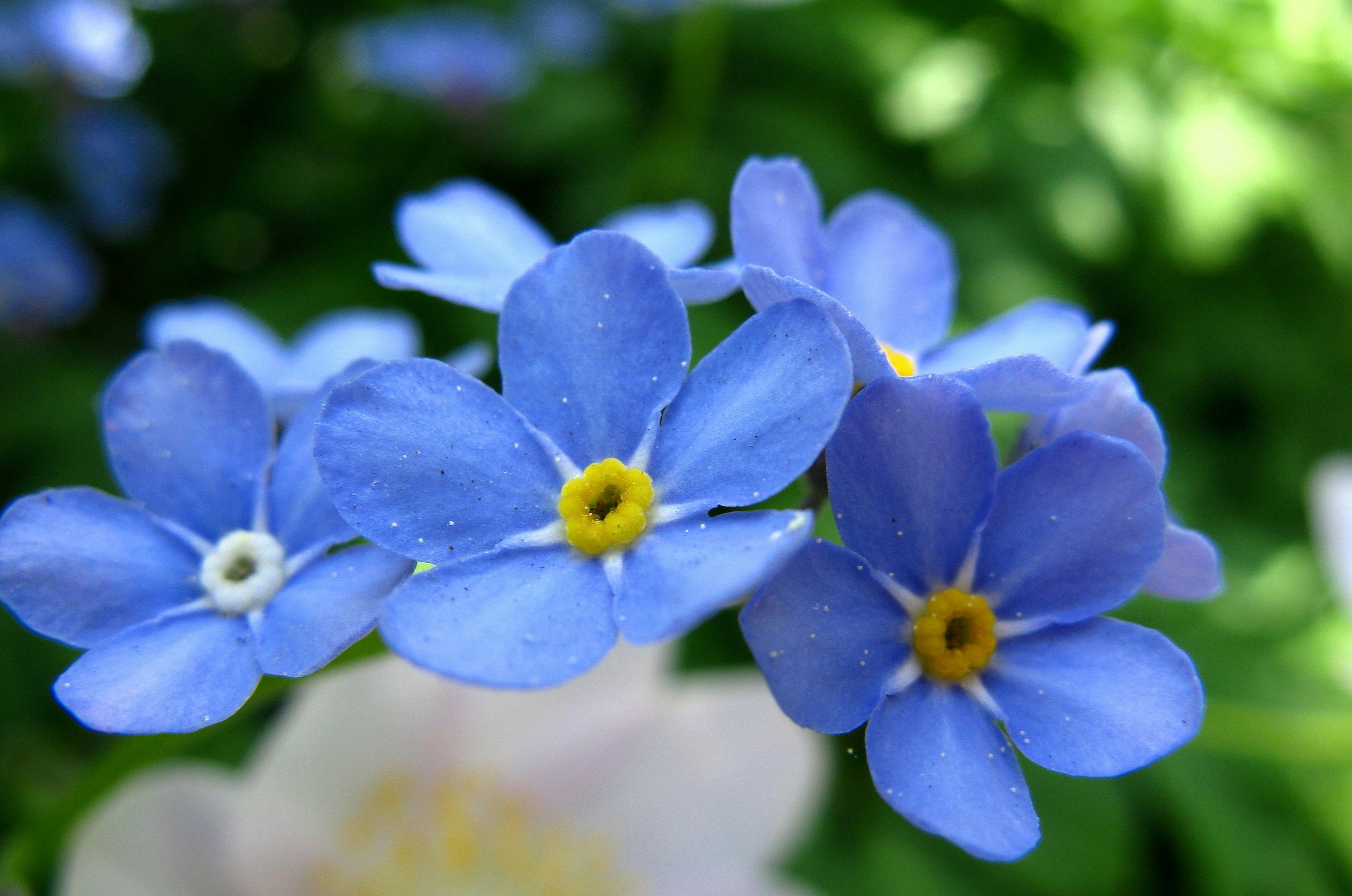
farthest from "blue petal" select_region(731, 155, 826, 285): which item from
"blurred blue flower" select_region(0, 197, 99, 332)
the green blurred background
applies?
"blurred blue flower" select_region(0, 197, 99, 332)

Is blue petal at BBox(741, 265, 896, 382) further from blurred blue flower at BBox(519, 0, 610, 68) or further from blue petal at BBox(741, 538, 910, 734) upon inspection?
blurred blue flower at BBox(519, 0, 610, 68)

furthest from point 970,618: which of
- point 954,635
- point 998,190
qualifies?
point 998,190

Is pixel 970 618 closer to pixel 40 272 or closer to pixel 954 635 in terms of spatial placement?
pixel 954 635

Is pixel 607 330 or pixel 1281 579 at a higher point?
pixel 607 330

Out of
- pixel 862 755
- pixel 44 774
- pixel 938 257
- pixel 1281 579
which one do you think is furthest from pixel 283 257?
pixel 1281 579

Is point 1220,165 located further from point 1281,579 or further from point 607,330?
point 607,330

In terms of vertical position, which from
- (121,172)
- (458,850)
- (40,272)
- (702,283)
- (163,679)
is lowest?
(40,272)
